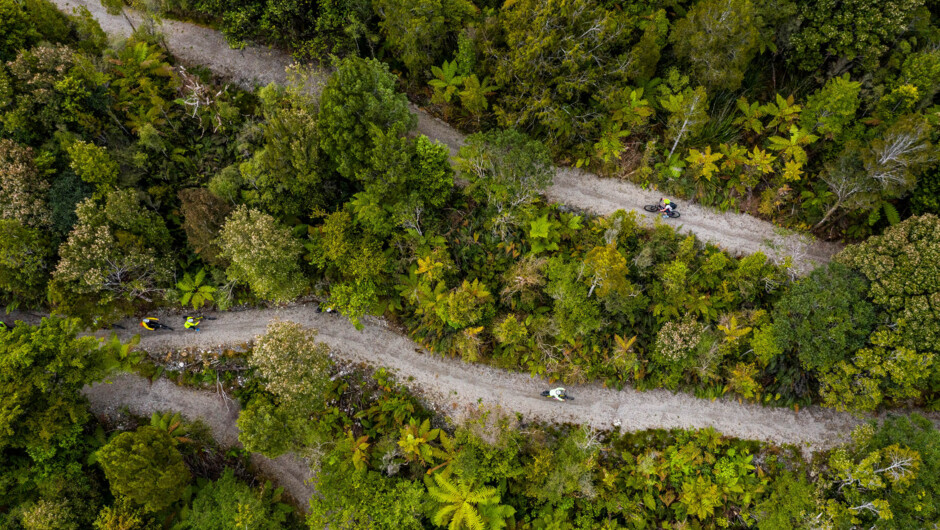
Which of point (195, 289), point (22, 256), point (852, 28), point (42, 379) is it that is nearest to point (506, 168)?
point (852, 28)

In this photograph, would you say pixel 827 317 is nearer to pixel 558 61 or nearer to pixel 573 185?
pixel 573 185

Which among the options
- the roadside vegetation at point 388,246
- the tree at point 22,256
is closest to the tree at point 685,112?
the roadside vegetation at point 388,246

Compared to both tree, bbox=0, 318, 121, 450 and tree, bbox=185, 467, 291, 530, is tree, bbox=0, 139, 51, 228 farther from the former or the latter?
tree, bbox=185, 467, 291, 530

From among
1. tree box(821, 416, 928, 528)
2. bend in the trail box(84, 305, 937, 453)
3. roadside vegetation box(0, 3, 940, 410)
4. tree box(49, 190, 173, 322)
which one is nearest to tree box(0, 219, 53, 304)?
roadside vegetation box(0, 3, 940, 410)

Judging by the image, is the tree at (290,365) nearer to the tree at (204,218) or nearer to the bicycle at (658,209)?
the tree at (204,218)

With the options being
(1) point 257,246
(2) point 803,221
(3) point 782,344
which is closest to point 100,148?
(1) point 257,246
